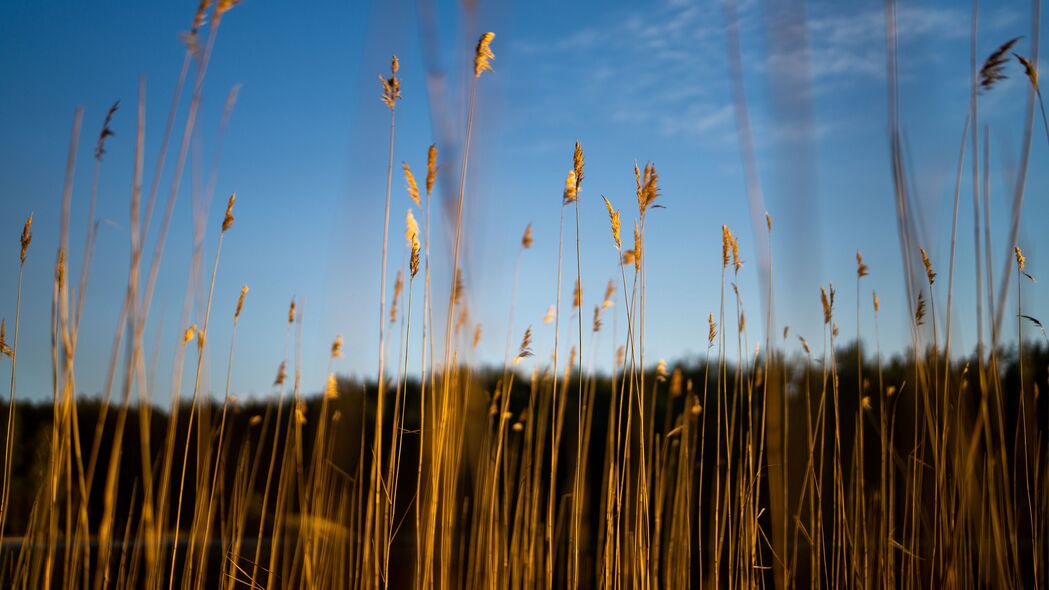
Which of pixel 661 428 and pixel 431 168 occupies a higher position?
pixel 431 168

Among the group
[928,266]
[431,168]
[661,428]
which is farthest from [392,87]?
[661,428]

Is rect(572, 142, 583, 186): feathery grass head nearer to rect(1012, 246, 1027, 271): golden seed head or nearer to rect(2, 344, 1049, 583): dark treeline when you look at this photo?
rect(2, 344, 1049, 583): dark treeline

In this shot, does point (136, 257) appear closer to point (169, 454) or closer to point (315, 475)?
point (169, 454)

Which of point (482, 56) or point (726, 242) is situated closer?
point (482, 56)

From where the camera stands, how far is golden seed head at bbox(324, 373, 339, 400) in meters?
1.33

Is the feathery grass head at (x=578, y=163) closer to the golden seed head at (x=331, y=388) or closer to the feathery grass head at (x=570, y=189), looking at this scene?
the feathery grass head at (x=570, y=189)

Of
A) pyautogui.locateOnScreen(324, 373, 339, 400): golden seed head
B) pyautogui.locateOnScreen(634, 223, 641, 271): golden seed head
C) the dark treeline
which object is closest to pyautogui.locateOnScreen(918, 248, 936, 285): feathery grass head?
the dark treeline

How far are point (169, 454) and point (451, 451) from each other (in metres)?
0.44

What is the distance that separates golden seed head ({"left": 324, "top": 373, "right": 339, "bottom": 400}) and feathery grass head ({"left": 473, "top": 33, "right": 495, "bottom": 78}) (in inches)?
25.1

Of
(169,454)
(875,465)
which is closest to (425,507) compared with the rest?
(169,454)

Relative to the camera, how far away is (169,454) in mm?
1131

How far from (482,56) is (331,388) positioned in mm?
717

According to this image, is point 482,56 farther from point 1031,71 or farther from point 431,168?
point 1031,71

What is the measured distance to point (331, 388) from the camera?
4.59ft
